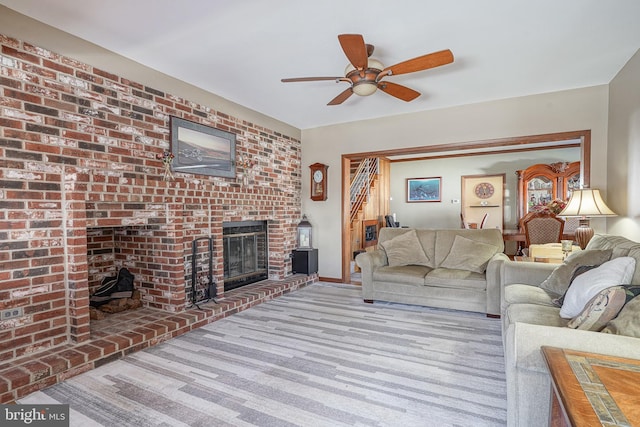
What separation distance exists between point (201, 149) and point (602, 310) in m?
3.56

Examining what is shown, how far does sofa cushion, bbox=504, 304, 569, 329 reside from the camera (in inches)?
76.0

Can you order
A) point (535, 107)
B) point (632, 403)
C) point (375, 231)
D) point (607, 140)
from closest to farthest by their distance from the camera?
point (632, 403) → point (607, 140) → point (535, 107) → point (375, 231)

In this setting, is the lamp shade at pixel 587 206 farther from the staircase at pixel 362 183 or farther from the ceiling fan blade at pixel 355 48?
the staircase at pixel 362 183

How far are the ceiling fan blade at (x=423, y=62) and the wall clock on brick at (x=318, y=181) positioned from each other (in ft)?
8.51

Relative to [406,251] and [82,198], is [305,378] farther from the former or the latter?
[406,251]

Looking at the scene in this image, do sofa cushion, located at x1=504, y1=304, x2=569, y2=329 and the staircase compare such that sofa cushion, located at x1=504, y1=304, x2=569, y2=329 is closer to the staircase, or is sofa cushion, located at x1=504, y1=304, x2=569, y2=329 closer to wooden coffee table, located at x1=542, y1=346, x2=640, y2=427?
wooden coffee table, located at x1=542, y1=346, x2=640, y2=427

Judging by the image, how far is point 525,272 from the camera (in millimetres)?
2934

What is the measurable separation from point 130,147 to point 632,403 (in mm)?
3456

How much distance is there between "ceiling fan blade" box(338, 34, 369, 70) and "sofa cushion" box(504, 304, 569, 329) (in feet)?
6.66

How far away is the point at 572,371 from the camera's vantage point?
3.62 feet

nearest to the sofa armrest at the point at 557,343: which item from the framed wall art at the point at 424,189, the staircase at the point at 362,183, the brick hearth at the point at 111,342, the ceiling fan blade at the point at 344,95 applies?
the ceiling fan blade at the point at 344,95

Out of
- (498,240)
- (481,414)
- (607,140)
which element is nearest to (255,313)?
(481,414)

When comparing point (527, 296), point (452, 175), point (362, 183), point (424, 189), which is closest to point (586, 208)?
point (527, 296)

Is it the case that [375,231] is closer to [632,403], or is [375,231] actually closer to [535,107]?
[535,107]
